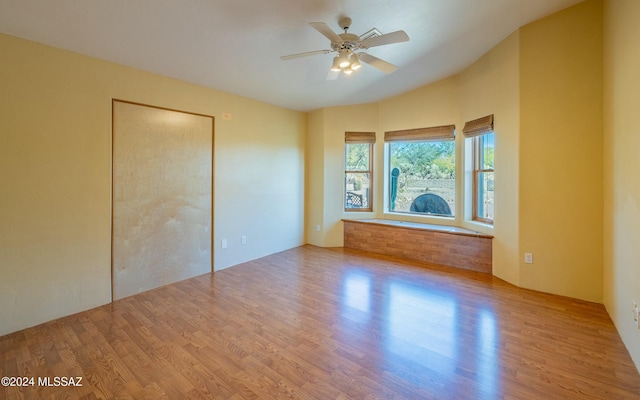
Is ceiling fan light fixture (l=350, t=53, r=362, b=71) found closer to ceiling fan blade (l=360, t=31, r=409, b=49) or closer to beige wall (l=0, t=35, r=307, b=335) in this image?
ceiling fan blade (l=360, t=31, r=409, b=49)

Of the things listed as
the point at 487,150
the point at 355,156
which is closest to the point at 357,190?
the point at 355,156

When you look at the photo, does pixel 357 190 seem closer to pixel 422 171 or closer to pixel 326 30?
pixel 422 171

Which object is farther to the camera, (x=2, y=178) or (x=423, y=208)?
(x=423, y=208)

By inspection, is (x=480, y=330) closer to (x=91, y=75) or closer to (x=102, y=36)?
(x=102, y=36)

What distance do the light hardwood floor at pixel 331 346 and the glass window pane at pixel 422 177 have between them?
68.9 inches

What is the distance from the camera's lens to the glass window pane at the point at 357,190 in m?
5.25

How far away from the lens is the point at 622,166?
217cm

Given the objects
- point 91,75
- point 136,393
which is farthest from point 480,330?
point 91,75

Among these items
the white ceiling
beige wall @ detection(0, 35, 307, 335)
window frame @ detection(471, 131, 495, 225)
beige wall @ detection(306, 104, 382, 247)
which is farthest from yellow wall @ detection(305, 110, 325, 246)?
window frame @ detection(471, 131, 495, 225)

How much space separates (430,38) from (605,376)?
126 inches

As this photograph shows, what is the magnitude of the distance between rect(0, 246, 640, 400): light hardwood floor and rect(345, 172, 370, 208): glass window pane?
2.28 meters

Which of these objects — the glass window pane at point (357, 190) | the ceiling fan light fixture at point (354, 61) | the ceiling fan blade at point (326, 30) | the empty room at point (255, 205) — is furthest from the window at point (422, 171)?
the ceiling fan blade at point (326, 30)

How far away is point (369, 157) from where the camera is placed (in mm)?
5223

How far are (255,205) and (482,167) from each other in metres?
3.61
